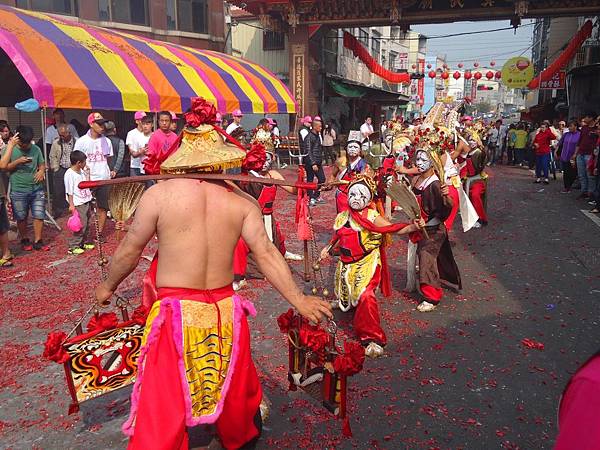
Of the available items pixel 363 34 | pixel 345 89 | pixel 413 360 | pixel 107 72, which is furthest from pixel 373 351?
pixel 363 34

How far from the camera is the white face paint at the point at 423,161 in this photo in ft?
16.3

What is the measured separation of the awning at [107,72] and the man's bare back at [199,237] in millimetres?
7536

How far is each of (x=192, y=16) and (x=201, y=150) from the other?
1996 centimetres

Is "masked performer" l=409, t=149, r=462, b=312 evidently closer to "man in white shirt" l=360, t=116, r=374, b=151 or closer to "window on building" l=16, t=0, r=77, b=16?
"man in white shirt" l=360, t=116, r=374, b=151

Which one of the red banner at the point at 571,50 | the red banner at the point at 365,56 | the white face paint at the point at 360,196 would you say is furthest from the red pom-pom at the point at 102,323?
the red banner at the point at 571,50

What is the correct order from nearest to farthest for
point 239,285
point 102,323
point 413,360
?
point 102,323
point 413,360
point 239,285

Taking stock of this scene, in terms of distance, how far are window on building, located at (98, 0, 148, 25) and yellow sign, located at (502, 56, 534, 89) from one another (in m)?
16.7

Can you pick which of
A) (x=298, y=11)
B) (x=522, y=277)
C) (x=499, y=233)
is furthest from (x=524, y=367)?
(x=298, y=11)

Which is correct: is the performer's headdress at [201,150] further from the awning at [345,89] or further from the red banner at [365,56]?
the awning at [345,89]

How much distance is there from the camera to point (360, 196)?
13.9ft

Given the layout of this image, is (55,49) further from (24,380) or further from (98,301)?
(98,301)

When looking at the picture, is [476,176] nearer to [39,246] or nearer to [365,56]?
[39,246]

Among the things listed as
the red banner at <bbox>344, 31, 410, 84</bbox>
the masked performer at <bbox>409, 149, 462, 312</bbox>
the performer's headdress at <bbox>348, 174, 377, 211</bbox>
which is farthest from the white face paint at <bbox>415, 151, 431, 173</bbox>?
the red banner at <bbox>344, 31, 410, 84</bbox>

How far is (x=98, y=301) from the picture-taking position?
101 inches
